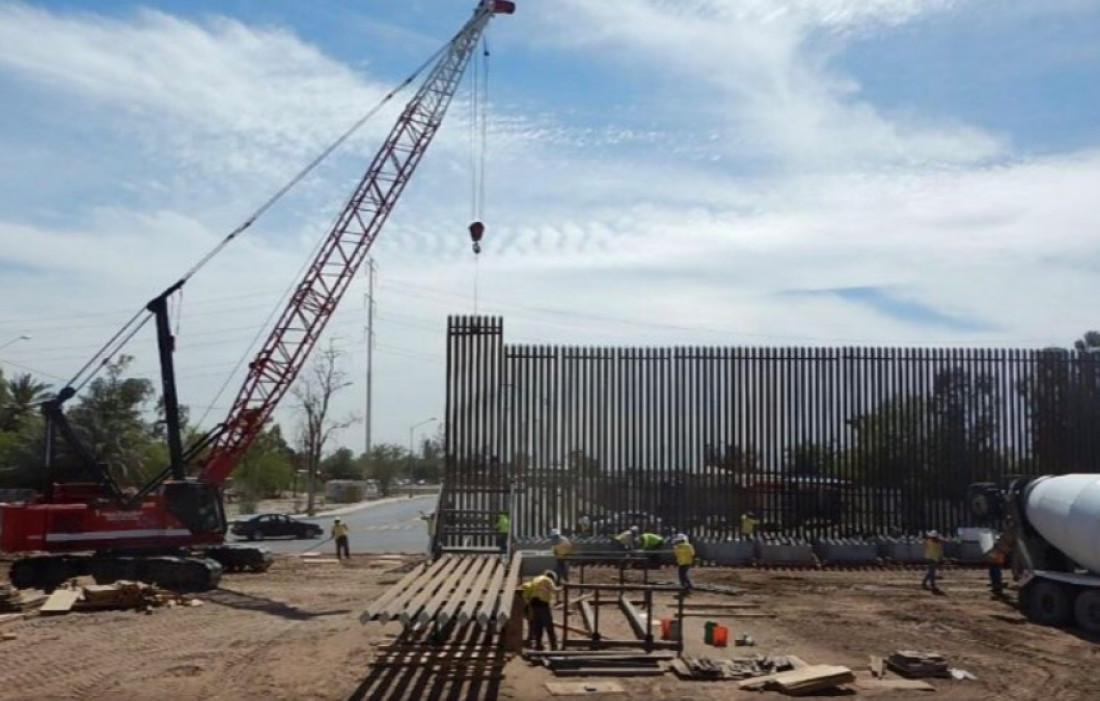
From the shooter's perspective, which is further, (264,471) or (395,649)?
(264,471)

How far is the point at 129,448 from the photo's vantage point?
62.2 m

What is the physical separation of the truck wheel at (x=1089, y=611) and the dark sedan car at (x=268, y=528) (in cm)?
3284

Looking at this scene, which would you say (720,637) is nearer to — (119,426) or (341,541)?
(341,541)

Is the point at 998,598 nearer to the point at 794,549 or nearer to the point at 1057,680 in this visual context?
the point at 794,549

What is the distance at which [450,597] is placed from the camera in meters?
15.0

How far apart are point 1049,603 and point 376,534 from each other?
110ft

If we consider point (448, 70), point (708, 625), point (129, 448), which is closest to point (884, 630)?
point (708, 625)

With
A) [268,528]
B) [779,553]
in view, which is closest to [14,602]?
[779,553]

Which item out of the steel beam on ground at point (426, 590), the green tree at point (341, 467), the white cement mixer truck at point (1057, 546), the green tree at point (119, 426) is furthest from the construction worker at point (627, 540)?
the green tree at point (341, 467)

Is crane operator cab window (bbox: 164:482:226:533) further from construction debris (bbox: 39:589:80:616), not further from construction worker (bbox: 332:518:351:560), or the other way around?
construction worker (bbox: 332:518:351:560)

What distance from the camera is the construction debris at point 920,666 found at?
51.3ft

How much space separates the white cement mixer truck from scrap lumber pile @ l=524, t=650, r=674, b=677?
8.68 metres

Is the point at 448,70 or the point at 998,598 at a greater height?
the point at 448,70

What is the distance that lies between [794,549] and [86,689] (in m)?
21.8
